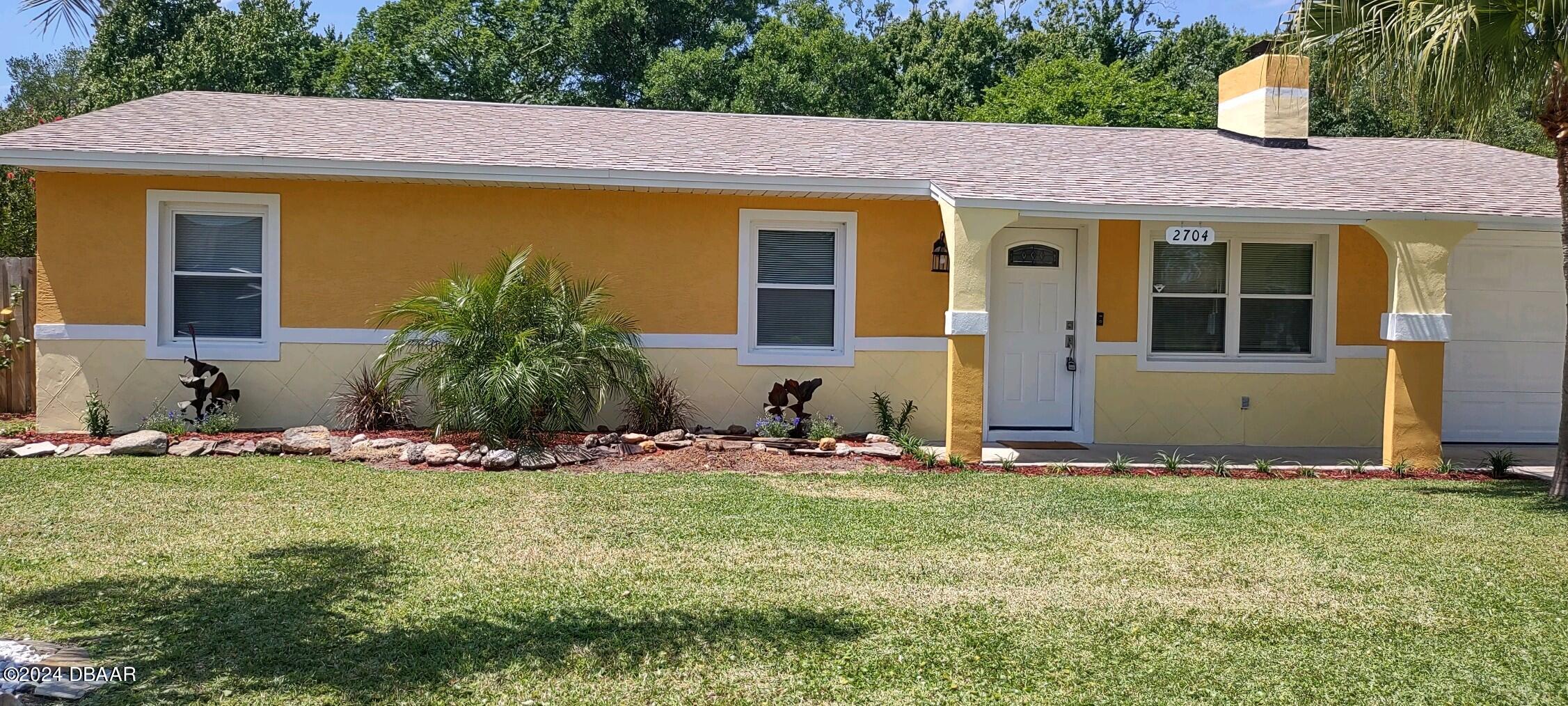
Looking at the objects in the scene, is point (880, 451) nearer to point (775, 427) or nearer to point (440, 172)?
point (775, 427)

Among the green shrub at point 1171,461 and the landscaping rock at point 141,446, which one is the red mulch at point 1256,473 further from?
the landscaping rock at point 141,446

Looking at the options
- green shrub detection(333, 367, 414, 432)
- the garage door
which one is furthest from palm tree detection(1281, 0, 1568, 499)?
green shrub detection(333, 367, 414, 432)

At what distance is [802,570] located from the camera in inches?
255

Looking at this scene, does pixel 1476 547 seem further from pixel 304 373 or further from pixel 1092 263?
pixel 304 373

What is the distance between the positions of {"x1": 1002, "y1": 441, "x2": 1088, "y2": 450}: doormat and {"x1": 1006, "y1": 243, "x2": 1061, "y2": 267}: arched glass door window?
189 cm

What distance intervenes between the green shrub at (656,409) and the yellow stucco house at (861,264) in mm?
285

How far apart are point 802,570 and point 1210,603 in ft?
7.02

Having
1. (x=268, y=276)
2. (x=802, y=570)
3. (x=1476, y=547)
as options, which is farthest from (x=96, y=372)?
(x=1476, y=547)

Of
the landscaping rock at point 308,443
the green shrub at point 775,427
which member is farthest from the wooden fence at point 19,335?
the green shrub at point 775,427

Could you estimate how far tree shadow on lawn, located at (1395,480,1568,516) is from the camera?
29.3ft

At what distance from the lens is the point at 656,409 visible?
11609 mm

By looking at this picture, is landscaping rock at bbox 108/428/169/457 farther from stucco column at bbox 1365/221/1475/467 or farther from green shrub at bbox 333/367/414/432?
stucco column at bbox 1365/221/1475/467

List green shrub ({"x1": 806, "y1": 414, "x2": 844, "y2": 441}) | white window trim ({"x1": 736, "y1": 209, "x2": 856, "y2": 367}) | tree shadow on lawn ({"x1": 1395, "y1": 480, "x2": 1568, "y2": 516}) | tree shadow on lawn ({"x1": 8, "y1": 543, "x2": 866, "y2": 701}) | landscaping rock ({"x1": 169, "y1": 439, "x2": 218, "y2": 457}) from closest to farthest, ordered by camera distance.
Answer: tree shadow on lawn ({"x1": 8, "y1": 543, "x2": 866, "y2": 701}) < tree shadow on lawn ({"x1": 1395, "y1": 480, "x2": 1568, "y2": 516}) < landscaping rock ({"x1": 169, "y1": 439, "x2": 218, "y2": 457}) < green shrub ({"x1": 806, "y1": 414, "x2": 844, "y2": 441}) < white window trim ({"x1": 736, "y1": 209, "x2": 856, "y2": 367})

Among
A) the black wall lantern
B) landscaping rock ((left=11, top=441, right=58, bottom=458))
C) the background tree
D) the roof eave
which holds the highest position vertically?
the background tree
